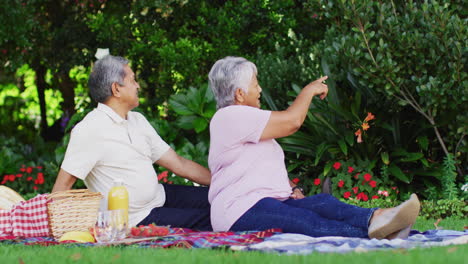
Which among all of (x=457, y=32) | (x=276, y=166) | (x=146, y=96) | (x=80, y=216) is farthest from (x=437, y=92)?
Result: (x=146, y=96)

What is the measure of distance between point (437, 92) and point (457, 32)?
1.77 ft

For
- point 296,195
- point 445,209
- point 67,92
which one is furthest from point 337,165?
point 67,92

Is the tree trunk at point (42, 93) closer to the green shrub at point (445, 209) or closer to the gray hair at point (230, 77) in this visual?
the green shrub at point (445, 209)

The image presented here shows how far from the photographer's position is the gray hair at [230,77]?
14.0 feet

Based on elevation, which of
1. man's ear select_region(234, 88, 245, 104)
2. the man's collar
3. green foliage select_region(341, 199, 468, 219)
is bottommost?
green foliage select_region(341, 199, 468, 219)

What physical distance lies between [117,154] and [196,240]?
3.05 feet

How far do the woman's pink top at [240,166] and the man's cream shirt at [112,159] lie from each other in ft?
1.77

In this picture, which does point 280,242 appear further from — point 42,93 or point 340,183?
point 42,93

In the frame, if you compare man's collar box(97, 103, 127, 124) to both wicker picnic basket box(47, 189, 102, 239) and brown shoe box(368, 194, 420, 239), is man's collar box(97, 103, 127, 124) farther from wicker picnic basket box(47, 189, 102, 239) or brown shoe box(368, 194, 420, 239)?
brown shoe box(368, 194, 420, 239)

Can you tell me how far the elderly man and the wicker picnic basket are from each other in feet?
0.59

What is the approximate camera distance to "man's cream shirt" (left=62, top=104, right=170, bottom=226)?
437 centimetres

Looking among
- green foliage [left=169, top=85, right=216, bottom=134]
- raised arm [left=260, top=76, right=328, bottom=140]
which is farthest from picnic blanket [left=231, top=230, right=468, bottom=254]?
green foliage [left=169, top=85, right=216, bottom=134]

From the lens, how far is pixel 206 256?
3.25m

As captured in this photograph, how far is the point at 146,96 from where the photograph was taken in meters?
11.7
